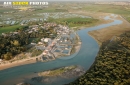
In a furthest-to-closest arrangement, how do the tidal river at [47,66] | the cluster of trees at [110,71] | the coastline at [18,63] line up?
the coastline at [18,63] → the tidal river at [47,66] → the cluster of trees at [110,71]

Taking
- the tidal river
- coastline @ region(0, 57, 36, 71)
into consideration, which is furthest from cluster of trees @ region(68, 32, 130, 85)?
coastline @ region(0, 57, 36, 71)

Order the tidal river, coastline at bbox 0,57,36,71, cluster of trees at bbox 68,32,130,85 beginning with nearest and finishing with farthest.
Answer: cluster of trees at bbox 68,32,130,85 < the tidal river < coastline at bbox 0,57,36,71

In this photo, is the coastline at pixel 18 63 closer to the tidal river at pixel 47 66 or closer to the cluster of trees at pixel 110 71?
the tidal river at pixel 47 66

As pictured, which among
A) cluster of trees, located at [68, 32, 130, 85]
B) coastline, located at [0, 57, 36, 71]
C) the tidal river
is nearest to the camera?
cluster of trees, located at [68, 32, 130, 85]

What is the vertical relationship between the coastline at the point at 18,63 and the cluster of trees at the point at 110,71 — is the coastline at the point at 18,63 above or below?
below

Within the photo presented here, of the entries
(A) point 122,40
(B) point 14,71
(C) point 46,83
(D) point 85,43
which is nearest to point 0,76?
(B) point 14,71

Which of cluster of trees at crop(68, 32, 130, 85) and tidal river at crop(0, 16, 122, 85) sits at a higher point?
cluster of trees at crop(68, 32, 130, 85)

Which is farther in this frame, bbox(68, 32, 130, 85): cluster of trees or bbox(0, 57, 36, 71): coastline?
bbox(0, 57, 36, 71): coastline

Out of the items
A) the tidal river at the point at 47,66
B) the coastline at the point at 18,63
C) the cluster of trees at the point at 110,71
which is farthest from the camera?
the coastline at the point at 18,63

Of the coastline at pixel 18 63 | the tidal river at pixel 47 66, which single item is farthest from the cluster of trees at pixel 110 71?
the coastline at pixel 18 63

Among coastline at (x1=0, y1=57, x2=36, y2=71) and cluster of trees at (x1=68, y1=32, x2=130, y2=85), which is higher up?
cluster of trees at (x1=68, y1=32, x2=130, y2=85)

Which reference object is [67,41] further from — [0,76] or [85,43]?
[0,76]

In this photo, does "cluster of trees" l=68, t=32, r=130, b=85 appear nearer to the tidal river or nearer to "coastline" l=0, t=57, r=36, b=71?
the tidal river

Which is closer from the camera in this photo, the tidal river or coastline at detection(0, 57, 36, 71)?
the tidal river
